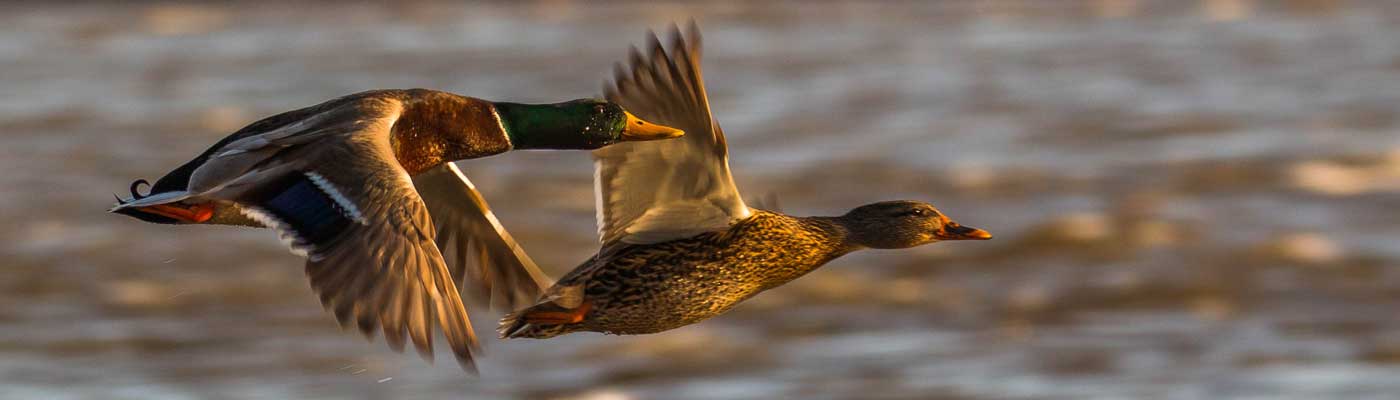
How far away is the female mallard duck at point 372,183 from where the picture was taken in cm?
669

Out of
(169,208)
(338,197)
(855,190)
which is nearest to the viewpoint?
(338,197)

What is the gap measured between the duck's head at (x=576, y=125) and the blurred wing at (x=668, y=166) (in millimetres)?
158

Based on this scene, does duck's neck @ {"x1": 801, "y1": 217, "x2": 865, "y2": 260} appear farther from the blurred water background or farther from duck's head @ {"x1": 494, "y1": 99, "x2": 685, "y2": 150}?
the blurred water background

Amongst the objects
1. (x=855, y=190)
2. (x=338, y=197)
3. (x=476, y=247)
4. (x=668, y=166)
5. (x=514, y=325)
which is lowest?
(x=514, y=325)

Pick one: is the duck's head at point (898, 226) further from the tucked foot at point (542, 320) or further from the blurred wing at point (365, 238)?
the blurred wing at point (365, 238)

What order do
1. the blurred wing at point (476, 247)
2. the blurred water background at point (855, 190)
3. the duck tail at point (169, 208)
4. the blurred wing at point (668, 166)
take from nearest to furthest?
the duck tail at point (169, 208), the blurred wing at point (668, 166), the blurred wing at point (476, 247), the blurred water background at point (855, 190)

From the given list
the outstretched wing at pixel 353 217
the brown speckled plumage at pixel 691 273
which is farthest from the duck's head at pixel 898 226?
the outstretched wing at pixel 353 217

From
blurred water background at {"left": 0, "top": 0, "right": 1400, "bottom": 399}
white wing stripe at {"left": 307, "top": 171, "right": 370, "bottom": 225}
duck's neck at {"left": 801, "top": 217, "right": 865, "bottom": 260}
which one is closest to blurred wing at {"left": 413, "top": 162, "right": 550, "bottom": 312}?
duck's neck at {"left": 801, "top": 217, "right": 865, "bottom": 260}

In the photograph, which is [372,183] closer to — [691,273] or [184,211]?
[184,211]

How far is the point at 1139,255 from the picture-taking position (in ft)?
73.4

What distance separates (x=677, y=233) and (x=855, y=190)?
56.5 feet

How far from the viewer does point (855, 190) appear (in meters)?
25.2

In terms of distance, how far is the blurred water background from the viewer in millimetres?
18219

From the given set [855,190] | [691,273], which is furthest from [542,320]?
[855,190]
